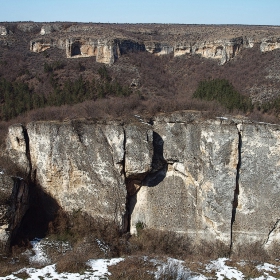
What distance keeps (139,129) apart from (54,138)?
16.2 feet

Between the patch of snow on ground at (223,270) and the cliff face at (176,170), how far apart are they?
5025 mm

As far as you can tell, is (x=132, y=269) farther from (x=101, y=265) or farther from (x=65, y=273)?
(x=65, y=273)

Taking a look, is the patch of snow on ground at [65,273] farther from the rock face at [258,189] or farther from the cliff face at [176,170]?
the rock face at [258,189]

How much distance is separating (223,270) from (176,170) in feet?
24.4

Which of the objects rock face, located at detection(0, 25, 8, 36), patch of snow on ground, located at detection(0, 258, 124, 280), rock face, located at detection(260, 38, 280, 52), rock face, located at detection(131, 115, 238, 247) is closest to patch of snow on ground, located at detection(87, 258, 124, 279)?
patch of snow on ground, located at detection(0, 258, 124, 280)

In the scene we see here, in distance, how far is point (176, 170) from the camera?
19.8 m

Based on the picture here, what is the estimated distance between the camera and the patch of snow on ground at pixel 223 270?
41.7ft

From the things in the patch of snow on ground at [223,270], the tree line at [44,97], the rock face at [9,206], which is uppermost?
the tree line at [44,97]

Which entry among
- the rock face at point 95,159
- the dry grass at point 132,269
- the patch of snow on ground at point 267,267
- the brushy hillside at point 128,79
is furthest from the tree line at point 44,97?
the patch of snow on ground at point 267,267

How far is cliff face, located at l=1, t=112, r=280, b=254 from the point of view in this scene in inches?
733

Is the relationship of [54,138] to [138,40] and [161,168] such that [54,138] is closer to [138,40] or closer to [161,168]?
[161,168]

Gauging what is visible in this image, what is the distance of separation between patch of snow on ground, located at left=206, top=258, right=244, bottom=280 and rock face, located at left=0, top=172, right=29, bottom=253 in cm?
935

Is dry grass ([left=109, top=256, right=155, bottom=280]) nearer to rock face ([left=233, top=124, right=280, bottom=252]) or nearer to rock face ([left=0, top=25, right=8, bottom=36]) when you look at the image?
rock face ([left=233, top=124, right=280, bottom=252])

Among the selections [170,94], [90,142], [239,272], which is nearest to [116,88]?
[170,94]
